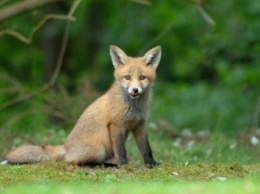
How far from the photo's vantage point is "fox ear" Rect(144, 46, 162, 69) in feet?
34.3

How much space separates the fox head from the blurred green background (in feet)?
10.5

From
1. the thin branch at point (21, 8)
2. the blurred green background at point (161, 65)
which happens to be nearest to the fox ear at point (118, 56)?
→ the blurred green background at point (161, 65)

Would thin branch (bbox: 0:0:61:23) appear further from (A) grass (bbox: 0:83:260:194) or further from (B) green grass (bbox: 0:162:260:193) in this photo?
(B) green grass (bbox: 0:162:260:193)

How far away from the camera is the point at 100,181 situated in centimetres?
904

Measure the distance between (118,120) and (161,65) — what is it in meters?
13.8

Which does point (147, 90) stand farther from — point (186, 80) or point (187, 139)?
point (186, 80)

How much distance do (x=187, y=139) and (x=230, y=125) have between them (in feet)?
9.86

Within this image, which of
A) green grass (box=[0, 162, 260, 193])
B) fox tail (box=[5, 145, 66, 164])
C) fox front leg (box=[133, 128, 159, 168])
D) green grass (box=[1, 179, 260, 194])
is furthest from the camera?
fox tail (box=[5, 145, 66, 164])

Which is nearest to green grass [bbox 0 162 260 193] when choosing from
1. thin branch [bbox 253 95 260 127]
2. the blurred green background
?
the blurred green background

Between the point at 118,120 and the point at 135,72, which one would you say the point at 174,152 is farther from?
the point at 135,72

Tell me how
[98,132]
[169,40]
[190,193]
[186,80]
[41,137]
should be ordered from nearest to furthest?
[190,193], [98,132], [41,137], [169,40], [186,80]

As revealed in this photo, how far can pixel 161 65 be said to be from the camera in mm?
23953

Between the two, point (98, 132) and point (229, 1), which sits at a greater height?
point (229, 1)

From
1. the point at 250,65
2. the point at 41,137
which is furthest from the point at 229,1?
the point at 41,137
